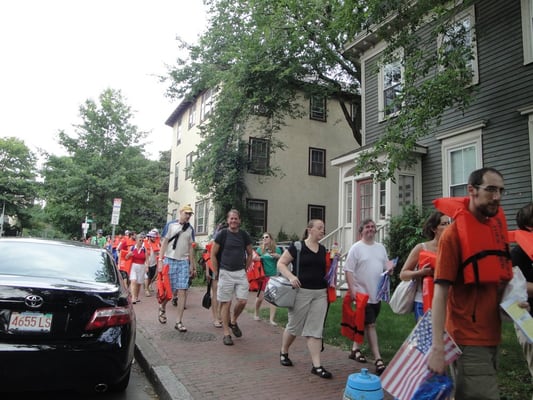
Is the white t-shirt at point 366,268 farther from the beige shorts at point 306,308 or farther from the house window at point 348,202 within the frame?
the house window at point 348,202

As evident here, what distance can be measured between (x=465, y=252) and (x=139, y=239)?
10151mm

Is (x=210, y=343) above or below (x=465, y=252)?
below

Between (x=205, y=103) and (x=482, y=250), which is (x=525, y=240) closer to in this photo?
(x=482, y=250)

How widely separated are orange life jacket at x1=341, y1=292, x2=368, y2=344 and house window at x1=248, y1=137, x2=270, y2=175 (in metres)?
15.1

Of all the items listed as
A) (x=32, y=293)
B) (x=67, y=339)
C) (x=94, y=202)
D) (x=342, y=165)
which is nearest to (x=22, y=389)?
(x=67, y=339)

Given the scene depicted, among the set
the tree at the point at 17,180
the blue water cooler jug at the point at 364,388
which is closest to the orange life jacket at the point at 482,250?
the blue water cooler jug at the point at 364,388

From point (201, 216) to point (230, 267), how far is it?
17.2 m

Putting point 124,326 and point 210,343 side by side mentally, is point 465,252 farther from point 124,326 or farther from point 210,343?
point 210,343

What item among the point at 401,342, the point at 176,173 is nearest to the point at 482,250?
the point at 401,342

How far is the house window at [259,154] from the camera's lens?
20616mm

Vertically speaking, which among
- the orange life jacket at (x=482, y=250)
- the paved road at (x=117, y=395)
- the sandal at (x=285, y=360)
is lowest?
the paved road at (x=117, y=395)

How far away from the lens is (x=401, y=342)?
21.1ft

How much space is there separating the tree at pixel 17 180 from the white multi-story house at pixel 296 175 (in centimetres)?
3044

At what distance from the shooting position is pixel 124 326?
13.3ft
